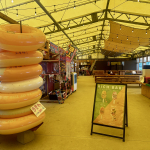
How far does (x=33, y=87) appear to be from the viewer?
2.22 meters

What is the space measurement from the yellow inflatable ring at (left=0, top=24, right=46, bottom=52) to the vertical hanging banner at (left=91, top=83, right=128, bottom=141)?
156 cm

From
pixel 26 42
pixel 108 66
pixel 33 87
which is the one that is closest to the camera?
pixel 26 42

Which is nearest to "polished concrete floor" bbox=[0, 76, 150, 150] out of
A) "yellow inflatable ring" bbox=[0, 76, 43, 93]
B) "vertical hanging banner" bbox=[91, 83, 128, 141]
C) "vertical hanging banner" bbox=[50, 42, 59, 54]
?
"vertical hanging banner" bbox=[91, 83, 128, 141]

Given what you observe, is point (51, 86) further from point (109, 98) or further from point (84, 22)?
point (84, 22)

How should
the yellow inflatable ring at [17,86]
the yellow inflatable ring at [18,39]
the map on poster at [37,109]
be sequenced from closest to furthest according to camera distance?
1. the yellow inflatable ring at [18,39]
2. the yellow inflatable ring at [17,86]
3. the map on poster at [37,109]

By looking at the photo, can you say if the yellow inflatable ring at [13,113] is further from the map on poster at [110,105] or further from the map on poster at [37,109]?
the map on poster at [110,105]

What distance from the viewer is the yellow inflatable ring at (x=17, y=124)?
76.5 inches

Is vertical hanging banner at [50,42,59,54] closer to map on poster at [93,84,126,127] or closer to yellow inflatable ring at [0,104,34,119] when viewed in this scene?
map on poster at [93,84,126,127]

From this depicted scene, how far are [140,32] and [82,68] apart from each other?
625 inches

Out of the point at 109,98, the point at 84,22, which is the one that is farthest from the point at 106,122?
the point at 84,22

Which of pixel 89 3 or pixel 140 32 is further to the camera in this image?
pixel 140 32

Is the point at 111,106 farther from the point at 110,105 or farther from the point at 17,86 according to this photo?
the point at 17,86

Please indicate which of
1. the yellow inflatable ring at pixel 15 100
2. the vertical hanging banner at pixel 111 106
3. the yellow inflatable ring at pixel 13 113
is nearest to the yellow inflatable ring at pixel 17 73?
the yellow inflatable ring at pixel 15 100

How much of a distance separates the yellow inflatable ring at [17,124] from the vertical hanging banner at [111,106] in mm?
1187
